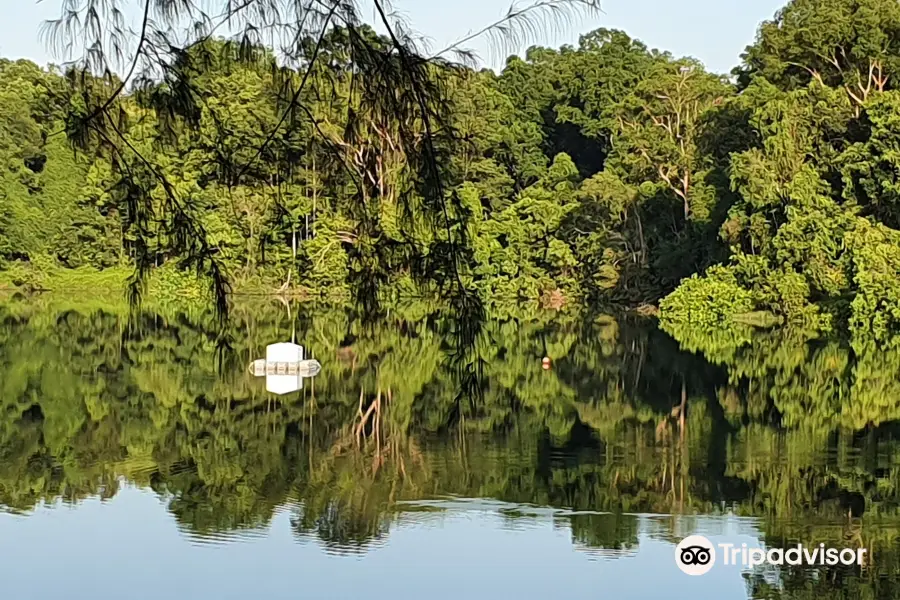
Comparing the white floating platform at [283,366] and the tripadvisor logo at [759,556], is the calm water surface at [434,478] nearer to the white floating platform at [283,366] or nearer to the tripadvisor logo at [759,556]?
the tripadvisor logo at [759,556]

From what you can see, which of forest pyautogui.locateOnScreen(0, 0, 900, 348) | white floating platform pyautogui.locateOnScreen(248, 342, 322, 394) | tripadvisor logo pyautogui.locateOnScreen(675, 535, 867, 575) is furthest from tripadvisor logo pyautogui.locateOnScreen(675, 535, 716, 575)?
white floating platform pyautogui.locateOnScreen(248, 342, 322, 394)

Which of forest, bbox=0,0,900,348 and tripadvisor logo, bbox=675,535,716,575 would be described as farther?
tripadvisor logo, bbox=675,535,716,575

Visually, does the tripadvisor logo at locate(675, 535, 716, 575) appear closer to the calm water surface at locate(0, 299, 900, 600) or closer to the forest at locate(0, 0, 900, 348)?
the calm water surface at locate(0, 299, 900, 600)

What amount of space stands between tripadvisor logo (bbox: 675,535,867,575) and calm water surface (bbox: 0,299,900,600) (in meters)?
0.10

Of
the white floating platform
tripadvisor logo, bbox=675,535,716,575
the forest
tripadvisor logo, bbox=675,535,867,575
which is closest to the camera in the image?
the forest

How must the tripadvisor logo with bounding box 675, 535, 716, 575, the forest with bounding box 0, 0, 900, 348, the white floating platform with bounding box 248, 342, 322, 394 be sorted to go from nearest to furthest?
the forest with bounding box 0, 0, 900, 348 < the tripadvisor logo with bounding box 675, 535, 716, 575 < the white floating platform with bounding box 248, 342, 322, 394

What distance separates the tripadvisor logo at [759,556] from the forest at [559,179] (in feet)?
8.97

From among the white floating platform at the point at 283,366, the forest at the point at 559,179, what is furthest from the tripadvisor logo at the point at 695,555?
the white floating platform at the point at 283,366

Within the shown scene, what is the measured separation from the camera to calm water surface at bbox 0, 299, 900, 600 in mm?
7117

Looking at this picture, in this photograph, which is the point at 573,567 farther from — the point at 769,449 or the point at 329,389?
the point at 329,389

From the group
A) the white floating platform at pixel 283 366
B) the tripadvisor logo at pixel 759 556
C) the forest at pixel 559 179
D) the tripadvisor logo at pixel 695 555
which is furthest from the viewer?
the white floating platform at pixel 283 366

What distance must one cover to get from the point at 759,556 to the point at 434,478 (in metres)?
2.75

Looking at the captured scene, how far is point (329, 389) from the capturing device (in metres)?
14.1

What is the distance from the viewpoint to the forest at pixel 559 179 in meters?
3.12
